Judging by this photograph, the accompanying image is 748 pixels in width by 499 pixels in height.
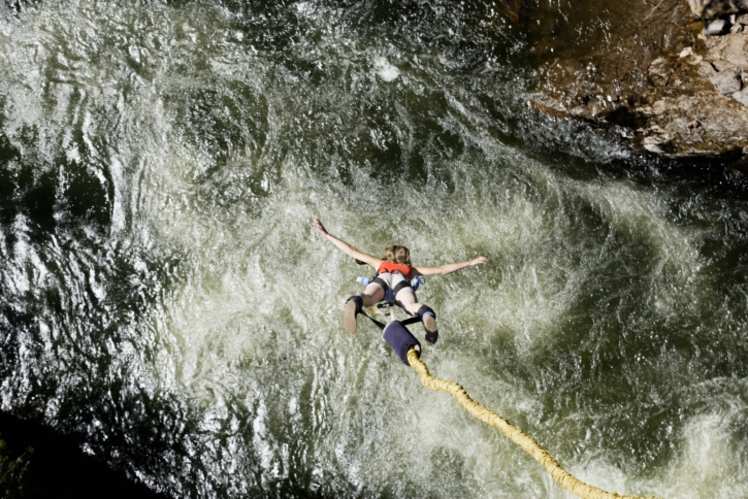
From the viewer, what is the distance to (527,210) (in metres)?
7.95

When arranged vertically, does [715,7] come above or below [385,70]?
above

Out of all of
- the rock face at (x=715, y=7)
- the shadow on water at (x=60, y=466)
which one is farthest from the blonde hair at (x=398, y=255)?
the rock face at (x=715, y=7)

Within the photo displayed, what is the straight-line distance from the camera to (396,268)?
650 cm

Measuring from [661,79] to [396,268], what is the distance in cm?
482

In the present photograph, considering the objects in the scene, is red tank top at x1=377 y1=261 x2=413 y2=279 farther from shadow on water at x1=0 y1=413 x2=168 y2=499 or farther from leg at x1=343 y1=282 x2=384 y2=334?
shadow on water at x1=0 y1=413 x2=168 y2=499

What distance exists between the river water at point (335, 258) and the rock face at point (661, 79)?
355mm

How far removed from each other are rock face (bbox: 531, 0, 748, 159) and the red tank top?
11.6ft

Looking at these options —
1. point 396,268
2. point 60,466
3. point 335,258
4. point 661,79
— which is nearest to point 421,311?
point 396,268

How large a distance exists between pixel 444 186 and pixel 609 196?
2.35 m

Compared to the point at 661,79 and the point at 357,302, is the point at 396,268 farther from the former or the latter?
the point at 661,79

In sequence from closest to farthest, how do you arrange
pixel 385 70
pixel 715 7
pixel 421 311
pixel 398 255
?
pixel 421 311 → pixel 398 255 → pixel 715 7 → pixel 385 70

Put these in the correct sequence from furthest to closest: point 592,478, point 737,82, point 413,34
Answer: point 413,34
point 737,82
point 592,478

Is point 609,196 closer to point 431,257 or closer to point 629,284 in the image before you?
point 629,284

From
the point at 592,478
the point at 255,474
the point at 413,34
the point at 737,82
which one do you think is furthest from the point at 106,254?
the point at 737,82
